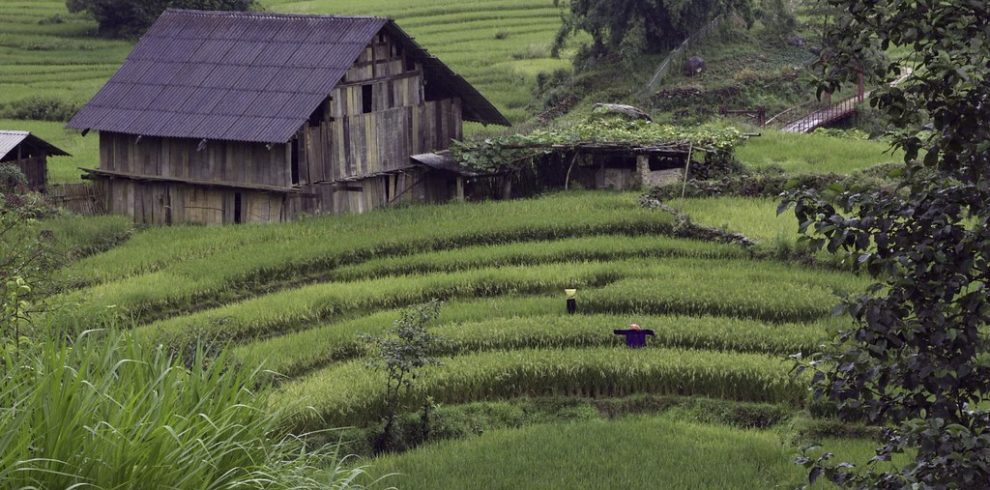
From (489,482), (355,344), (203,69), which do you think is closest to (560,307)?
(355,344)

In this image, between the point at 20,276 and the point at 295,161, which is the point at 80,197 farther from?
the point at 20,276

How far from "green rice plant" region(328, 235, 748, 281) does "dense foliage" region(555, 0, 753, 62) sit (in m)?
18.7

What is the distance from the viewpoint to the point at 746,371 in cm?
1513

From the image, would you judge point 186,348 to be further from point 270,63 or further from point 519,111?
point 519,111

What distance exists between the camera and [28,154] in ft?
93.9

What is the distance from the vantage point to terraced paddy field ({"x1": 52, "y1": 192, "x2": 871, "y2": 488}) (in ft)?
41.8

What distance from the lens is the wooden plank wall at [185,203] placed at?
2667 cm

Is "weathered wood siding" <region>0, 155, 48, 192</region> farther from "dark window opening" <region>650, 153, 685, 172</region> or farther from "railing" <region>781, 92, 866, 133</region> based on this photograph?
"railing" <region>781, 92, 866, 133</region>

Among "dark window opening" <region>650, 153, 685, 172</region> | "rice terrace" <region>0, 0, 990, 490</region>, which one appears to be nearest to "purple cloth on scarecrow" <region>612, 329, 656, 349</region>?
"rice terrace" <region>0, 0, 990, 490</region>

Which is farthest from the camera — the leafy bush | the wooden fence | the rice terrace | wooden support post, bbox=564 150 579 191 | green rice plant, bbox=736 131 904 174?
the leafy bush

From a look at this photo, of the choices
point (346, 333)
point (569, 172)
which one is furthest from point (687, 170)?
point (346, 333)

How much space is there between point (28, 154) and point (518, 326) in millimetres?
15641

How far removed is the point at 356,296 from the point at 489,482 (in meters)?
7.86

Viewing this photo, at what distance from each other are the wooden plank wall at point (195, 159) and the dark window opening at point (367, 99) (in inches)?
89.4
